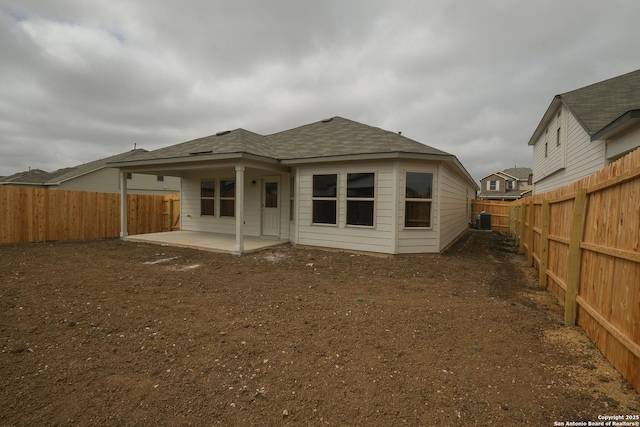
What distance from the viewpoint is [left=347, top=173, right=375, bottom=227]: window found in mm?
8266

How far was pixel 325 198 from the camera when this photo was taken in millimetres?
8867

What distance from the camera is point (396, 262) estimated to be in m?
7.46

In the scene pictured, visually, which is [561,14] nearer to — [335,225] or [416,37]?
[416,37]

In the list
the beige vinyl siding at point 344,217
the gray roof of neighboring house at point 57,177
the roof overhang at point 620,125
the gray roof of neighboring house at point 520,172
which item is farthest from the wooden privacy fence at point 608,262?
the gray roof of neighboring house at point 520,172

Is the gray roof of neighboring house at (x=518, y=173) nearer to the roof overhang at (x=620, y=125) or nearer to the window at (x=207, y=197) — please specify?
the roof overhang at (x=620, y=125)

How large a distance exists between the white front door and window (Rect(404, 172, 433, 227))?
15.2 ft

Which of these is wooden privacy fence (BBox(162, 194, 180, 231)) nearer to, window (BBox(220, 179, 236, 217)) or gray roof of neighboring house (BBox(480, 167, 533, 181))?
window (BBox(220, 179, 236, 217))

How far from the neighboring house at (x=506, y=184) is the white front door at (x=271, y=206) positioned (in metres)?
41.5

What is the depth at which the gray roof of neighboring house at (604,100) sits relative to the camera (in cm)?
801

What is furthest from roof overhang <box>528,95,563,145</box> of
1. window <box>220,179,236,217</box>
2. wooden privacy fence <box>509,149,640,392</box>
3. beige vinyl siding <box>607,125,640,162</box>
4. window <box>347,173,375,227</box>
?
window <box>220,179,236,217</box>

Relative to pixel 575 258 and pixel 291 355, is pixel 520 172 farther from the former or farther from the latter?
pixel 291 355

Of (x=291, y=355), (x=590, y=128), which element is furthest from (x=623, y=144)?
(x=291, y=355)

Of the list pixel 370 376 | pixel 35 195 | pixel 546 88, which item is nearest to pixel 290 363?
pixel 370 376

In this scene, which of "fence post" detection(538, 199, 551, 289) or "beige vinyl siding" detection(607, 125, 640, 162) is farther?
"beige vinyl siding" detection(607, 125, 640, 162)
